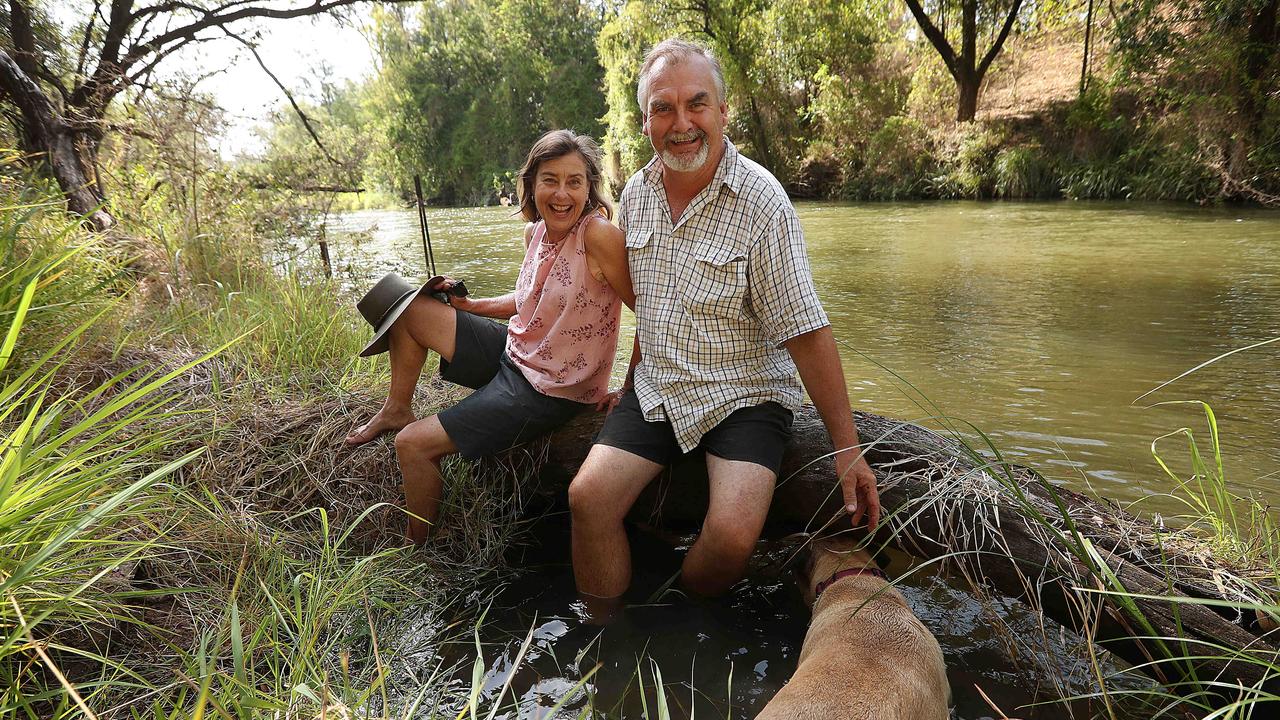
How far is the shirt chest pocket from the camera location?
260cm

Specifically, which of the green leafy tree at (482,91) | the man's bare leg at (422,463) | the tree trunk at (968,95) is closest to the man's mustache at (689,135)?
the man's bare leg at (422,463)

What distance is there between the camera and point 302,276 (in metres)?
5.10

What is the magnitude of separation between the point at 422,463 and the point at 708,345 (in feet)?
4.02

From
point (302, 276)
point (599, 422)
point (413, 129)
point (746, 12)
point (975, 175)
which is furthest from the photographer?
point (413, 129)

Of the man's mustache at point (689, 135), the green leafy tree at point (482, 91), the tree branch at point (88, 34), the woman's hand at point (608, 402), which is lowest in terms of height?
the woman's hand at point (608, 402)

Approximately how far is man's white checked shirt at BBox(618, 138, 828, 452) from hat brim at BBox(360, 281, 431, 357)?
1.02 metres

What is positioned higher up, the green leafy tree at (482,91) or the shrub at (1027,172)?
the green leafy tree at (482,91)

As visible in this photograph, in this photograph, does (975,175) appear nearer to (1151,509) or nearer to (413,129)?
(1151,509)

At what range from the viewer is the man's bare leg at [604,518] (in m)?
2.56

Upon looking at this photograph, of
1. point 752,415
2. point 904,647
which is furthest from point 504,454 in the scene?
point 904,647

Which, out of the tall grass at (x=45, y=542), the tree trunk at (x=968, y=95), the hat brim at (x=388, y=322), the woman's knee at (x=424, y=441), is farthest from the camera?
the tree trunk at (x=968, y=95)

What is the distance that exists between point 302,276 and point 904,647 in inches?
185

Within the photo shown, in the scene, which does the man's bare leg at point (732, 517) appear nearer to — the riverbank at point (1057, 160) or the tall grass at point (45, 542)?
the tall grass at point (45, 542)

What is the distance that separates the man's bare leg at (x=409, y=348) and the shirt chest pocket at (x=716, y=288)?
110 cm
